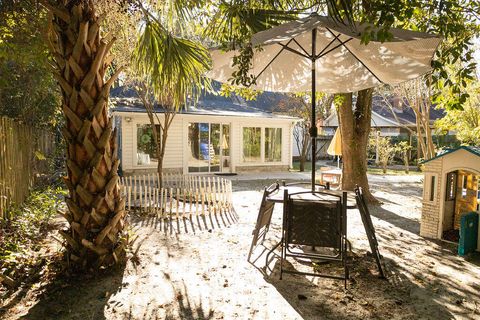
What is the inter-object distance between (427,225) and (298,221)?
3.69 meters

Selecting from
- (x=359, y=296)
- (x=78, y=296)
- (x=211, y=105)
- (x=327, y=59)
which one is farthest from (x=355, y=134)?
(x=211, y=105)

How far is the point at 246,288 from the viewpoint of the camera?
389 centimetres

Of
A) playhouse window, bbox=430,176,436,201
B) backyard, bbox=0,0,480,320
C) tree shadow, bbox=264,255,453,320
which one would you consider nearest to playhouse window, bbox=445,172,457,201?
Result: backyard, bbox=0,0,480,320

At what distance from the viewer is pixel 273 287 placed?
3939 millimetres

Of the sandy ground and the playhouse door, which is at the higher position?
the playhouse door

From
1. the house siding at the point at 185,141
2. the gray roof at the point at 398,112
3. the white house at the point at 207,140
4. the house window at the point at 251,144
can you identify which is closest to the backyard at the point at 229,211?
the house siding at the point at 185,141

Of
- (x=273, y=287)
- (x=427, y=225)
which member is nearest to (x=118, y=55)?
(x=273, y=287)

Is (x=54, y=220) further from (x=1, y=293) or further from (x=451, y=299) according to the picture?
(x=451, y=299)

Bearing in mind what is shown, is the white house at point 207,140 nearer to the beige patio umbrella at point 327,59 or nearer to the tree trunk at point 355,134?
the tree trunk at point 355,134

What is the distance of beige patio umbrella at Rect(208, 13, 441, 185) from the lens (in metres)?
3.60

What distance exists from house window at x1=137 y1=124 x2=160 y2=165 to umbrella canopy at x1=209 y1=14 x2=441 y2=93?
1078 cm

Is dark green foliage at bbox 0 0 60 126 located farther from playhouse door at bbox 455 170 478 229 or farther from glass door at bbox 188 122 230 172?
playhouse door at bbox 455 170 478 229

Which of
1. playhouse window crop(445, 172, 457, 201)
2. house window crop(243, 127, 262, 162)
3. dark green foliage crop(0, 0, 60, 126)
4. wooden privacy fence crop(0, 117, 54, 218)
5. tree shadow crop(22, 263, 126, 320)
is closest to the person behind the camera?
tree shadow crop(22, 263, 126, 320)

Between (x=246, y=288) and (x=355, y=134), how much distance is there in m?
6.60
